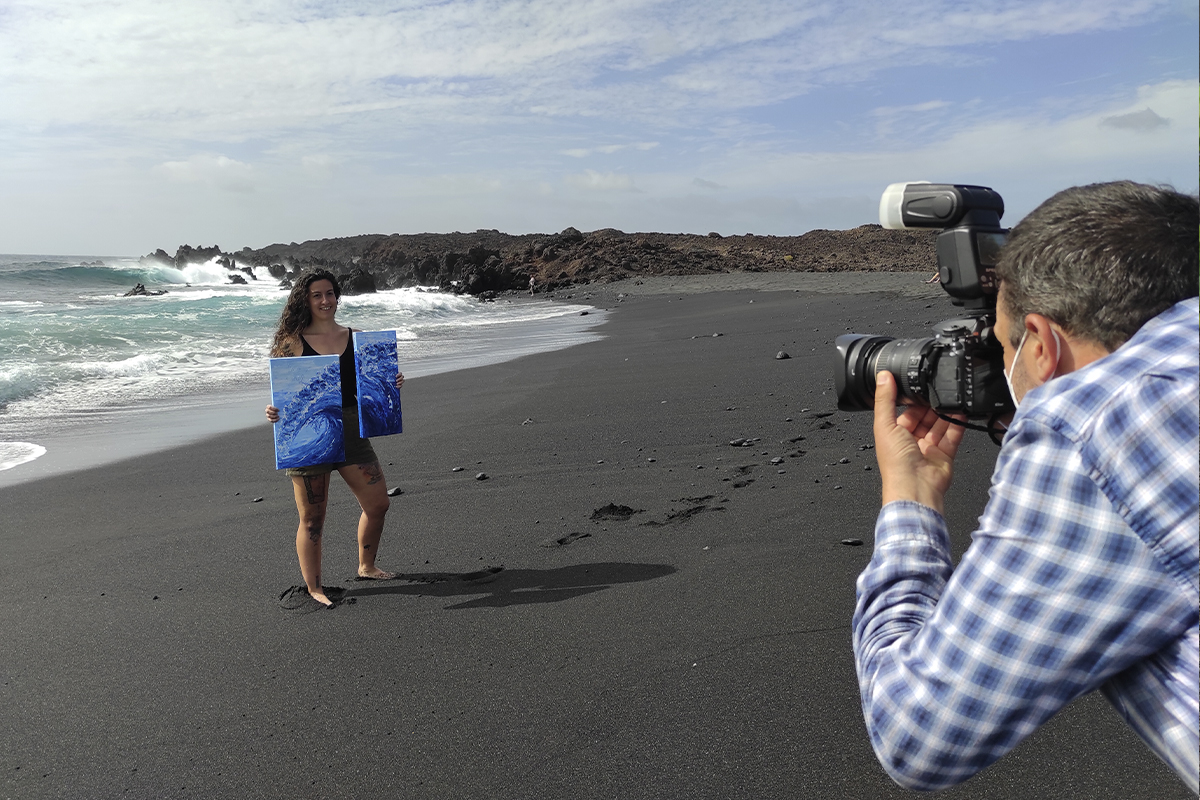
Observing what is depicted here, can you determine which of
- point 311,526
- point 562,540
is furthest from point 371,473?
point 562,540

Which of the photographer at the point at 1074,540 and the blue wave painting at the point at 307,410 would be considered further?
the blue wave painting at the point at 307,410

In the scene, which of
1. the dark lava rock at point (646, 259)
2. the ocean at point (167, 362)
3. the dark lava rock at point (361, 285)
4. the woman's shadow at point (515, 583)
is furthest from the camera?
the dark lava rock at point (361, 285)

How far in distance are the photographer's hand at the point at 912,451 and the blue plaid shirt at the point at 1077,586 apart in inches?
10.8

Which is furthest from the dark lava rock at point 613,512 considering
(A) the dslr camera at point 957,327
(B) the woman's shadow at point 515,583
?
(A) the dslr camera at point 957,327

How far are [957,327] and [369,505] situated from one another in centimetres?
313

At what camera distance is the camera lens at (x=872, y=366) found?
58.9 inches

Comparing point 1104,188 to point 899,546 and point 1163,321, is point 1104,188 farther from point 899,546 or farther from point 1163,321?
point 899,546

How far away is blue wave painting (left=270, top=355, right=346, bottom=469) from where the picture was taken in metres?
3.98

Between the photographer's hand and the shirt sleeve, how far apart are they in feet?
0.77

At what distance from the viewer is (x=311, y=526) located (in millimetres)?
3979

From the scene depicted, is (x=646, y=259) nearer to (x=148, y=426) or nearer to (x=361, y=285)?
(x=361, y=285)

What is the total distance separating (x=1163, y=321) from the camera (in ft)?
3.22

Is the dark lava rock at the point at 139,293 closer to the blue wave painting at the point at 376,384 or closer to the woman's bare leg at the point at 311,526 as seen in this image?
the blue wave painting at the point at 376,384

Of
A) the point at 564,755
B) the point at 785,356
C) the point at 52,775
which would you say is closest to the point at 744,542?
the point at 564,755
